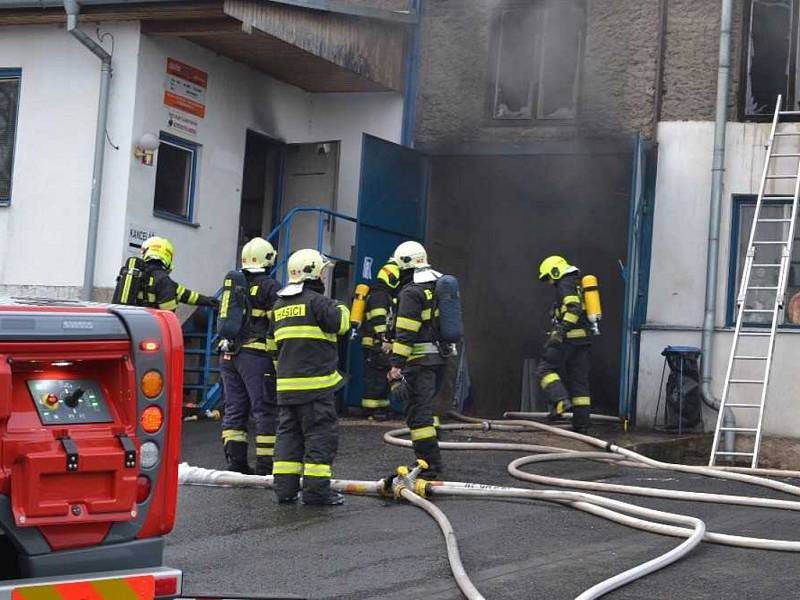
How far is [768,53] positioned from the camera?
14148 millimetres

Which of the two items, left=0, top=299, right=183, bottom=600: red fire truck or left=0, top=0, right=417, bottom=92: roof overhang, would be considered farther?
left=0, top=0, right=417, bottom=92: roof overhang

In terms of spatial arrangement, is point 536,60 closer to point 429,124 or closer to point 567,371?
point 429,124

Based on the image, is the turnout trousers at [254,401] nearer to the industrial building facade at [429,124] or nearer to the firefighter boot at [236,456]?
the firefighter boot at [236,456]

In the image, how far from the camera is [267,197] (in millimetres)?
15953

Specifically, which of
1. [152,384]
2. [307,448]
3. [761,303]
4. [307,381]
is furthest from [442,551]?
[761,303]

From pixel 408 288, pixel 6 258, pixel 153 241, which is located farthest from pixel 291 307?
pixel 6 258

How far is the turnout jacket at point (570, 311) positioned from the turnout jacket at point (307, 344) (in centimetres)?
495

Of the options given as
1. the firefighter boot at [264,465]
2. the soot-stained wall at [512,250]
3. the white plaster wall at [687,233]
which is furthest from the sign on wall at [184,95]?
the firefighter boot at [264,465]

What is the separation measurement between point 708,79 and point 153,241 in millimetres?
6280

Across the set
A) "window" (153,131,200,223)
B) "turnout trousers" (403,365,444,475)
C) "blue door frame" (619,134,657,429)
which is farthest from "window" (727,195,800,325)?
"window" (153,131,200,223)

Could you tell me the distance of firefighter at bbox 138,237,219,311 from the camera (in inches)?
454

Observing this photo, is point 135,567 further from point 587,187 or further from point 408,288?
point 587,187

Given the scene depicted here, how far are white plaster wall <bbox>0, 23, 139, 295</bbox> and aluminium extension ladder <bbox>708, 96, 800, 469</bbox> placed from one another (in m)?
6.35

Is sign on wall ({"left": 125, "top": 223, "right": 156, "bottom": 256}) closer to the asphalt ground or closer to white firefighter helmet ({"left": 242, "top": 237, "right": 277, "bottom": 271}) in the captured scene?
white firefighter helmet ({"left": 242, "top": 237, "right": 277, "bottom": 271})
